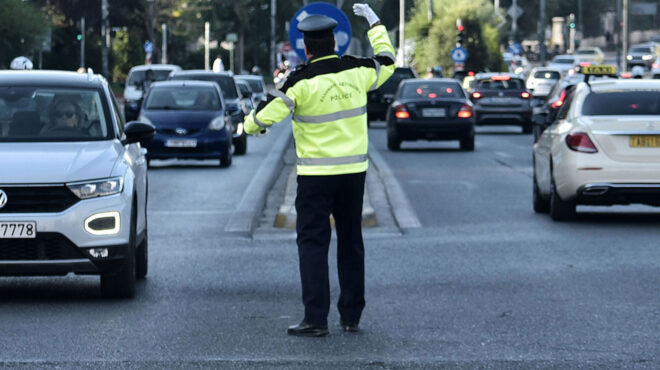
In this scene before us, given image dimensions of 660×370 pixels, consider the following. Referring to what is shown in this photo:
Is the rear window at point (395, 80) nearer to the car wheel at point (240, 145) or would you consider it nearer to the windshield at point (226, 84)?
the windshield at point (226, 84)

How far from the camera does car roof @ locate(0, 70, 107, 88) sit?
1234 cm

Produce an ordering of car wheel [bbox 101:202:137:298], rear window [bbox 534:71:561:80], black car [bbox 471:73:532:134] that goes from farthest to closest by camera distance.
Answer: rear window [bbox 534:71:561:80]
black car [bbox 471:73:532:134]
car wheel [bbox 101:202:137:298]

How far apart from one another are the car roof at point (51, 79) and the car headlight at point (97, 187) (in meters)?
1.48

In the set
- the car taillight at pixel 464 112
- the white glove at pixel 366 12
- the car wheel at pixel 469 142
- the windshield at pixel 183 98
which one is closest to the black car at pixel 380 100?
the car taillight at pixel 464 112

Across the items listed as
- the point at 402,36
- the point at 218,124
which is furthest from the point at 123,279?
the point at 402,36

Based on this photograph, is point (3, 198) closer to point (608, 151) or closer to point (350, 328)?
point (350, 328)

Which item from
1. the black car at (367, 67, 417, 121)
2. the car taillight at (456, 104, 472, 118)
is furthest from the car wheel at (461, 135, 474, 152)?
the black car at (367, 67, 417, 121)

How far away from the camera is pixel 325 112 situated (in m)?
9.39

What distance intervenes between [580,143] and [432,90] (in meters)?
18.5

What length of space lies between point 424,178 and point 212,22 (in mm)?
102291

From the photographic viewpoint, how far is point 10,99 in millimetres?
12195

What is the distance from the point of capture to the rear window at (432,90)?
3516 cm

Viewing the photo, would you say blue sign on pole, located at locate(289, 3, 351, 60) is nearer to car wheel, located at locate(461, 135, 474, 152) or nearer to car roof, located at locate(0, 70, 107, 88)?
car roof, located at locate(0, 70, 107, 88)

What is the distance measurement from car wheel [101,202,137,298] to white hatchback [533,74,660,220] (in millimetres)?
6656
